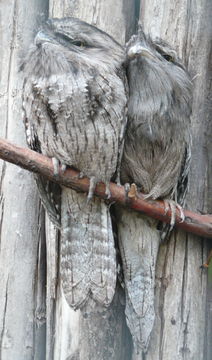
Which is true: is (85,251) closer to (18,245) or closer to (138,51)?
(18,245)

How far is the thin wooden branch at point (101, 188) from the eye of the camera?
2.88 m

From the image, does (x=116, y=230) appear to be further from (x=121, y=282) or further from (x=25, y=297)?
(x=25, y=297)

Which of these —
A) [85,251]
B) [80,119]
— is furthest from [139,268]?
[80,119]

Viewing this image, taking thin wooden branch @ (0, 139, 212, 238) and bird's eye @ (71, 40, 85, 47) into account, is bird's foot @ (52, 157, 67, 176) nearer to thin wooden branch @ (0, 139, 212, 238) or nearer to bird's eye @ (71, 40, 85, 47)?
thin wooden branch @ (0, 139, 212, 238)

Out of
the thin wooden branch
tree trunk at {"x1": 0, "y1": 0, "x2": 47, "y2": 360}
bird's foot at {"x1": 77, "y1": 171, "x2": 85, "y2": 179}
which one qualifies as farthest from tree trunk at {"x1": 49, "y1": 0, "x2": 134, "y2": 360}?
bird's foot at {"x1": 77, "y1": 171, "x2": 85, "y2": 179}

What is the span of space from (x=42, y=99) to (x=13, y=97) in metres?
0.39

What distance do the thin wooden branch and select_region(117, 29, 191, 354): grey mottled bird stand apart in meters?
0.07

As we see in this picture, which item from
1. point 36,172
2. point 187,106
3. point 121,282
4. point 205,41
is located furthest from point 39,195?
point 205,41

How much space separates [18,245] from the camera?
10.7 ft

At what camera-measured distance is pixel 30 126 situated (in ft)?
10.1

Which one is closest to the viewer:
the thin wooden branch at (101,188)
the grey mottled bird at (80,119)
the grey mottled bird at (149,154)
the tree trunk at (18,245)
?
the thin wooden branch at (101,188)

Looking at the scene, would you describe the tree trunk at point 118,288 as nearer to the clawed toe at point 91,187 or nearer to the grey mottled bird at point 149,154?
the grey mottled bird at point 149,154

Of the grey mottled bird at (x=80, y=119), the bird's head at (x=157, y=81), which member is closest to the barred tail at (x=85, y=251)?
the grey mottled bird at (x=80, y=119)

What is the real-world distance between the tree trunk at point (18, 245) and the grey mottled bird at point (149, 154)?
1.16 feet
